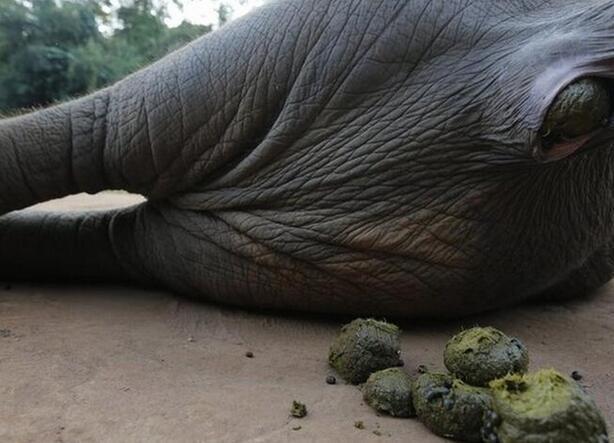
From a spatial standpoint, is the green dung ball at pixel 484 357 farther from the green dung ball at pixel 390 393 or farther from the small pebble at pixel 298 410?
the small pebble at pixel 298 410

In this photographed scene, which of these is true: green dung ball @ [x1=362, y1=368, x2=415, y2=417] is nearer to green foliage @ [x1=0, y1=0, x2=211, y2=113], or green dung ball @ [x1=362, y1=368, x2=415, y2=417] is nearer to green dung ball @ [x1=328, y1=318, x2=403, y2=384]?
green dung ball @ [x1=328, y1=318, x2=403, y2=384]

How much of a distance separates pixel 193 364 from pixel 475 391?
779 millimetres

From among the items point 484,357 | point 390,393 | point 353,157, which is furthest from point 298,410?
point 353,157

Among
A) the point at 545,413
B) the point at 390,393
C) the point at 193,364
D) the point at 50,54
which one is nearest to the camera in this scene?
the point at 545,413

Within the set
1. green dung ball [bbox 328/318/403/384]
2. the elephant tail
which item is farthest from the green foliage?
green dung ball [bbox 328/318/403/384]

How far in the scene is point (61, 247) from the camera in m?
2.76

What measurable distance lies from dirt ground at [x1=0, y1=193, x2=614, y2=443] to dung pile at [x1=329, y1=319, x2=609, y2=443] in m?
0.05

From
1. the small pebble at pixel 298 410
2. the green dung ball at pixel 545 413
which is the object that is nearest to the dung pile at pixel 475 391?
the green dung ball at pixel 545 413

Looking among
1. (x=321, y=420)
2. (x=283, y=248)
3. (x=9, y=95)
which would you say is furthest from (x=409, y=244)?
(x=9, y=95)

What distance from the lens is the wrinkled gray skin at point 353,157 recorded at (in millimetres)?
2086

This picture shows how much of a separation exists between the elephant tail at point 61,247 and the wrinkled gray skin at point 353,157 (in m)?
0.28

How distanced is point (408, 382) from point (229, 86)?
1.11 meters

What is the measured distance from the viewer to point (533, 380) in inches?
56.5

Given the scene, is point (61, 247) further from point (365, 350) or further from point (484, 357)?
point (484, 357)
